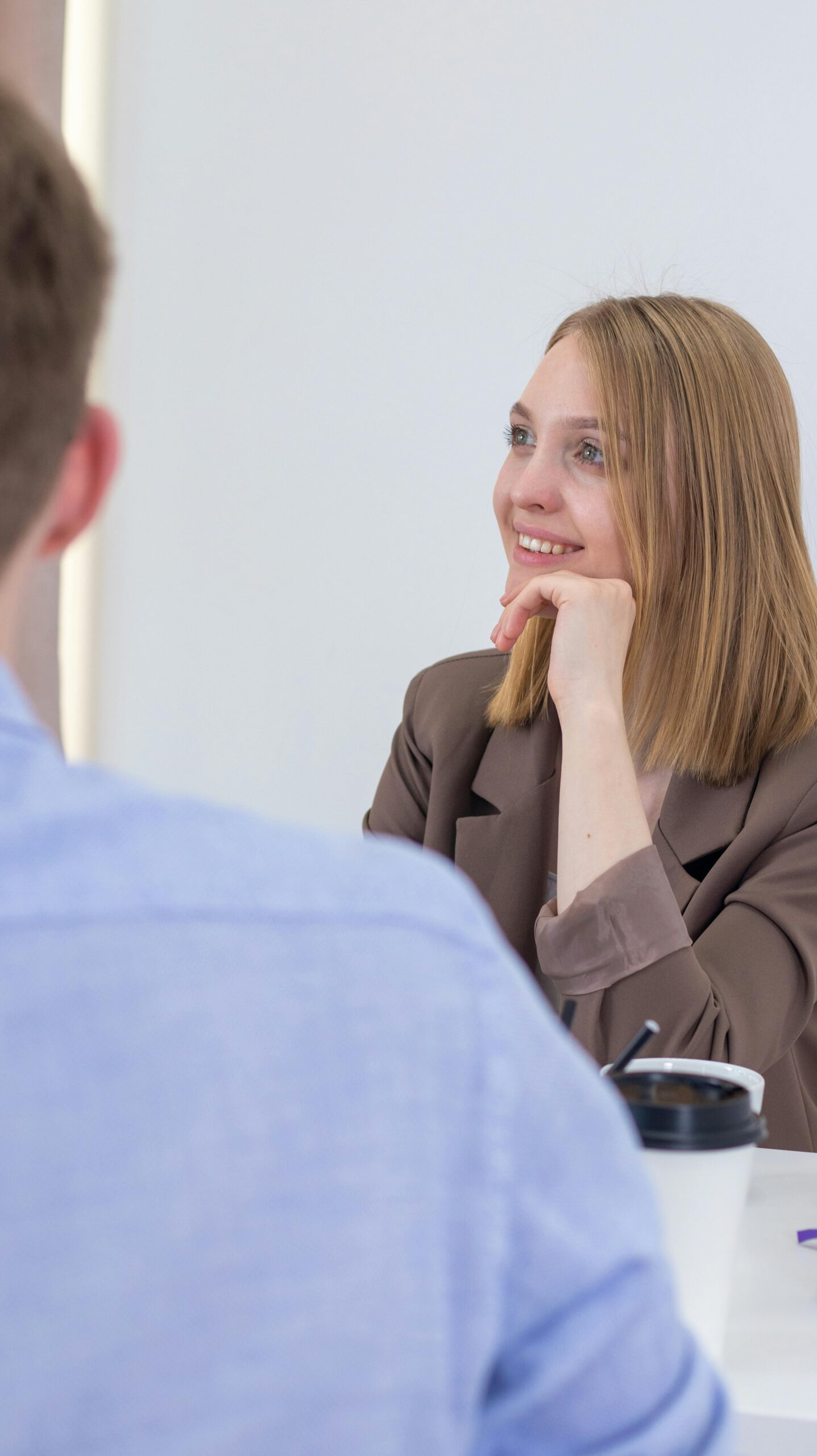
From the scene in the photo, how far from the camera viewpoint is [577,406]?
1530 mm

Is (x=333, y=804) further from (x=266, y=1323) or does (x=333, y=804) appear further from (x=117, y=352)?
(x=266, y=1323)

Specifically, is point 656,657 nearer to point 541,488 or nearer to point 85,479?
point 541,488

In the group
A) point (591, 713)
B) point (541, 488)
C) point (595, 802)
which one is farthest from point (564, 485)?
point (595, 802)

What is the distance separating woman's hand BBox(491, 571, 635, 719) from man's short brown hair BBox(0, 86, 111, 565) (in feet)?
3.19

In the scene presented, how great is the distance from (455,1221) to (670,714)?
3.80 feet

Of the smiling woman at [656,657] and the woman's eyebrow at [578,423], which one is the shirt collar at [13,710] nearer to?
the smiling woman at [656,657]

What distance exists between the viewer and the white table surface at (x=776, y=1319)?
0.64 m

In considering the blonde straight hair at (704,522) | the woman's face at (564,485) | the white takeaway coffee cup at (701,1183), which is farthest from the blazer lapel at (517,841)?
the white takeaway coffee cup at (701,1183)

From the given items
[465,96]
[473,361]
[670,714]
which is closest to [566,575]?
[670,714]

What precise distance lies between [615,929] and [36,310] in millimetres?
891

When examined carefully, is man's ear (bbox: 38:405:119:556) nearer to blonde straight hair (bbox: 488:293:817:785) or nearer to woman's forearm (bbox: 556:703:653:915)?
woman's forearm (bbox: 556:703:653:915)

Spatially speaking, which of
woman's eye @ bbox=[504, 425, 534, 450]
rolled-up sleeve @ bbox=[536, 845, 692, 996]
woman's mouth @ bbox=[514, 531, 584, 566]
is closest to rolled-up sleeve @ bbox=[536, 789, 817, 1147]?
rolled-up sleeve @ bbox=[536, 845, 692, 996]

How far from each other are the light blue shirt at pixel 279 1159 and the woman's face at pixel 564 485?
1.17 m

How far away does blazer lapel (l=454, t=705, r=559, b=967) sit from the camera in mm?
1485
